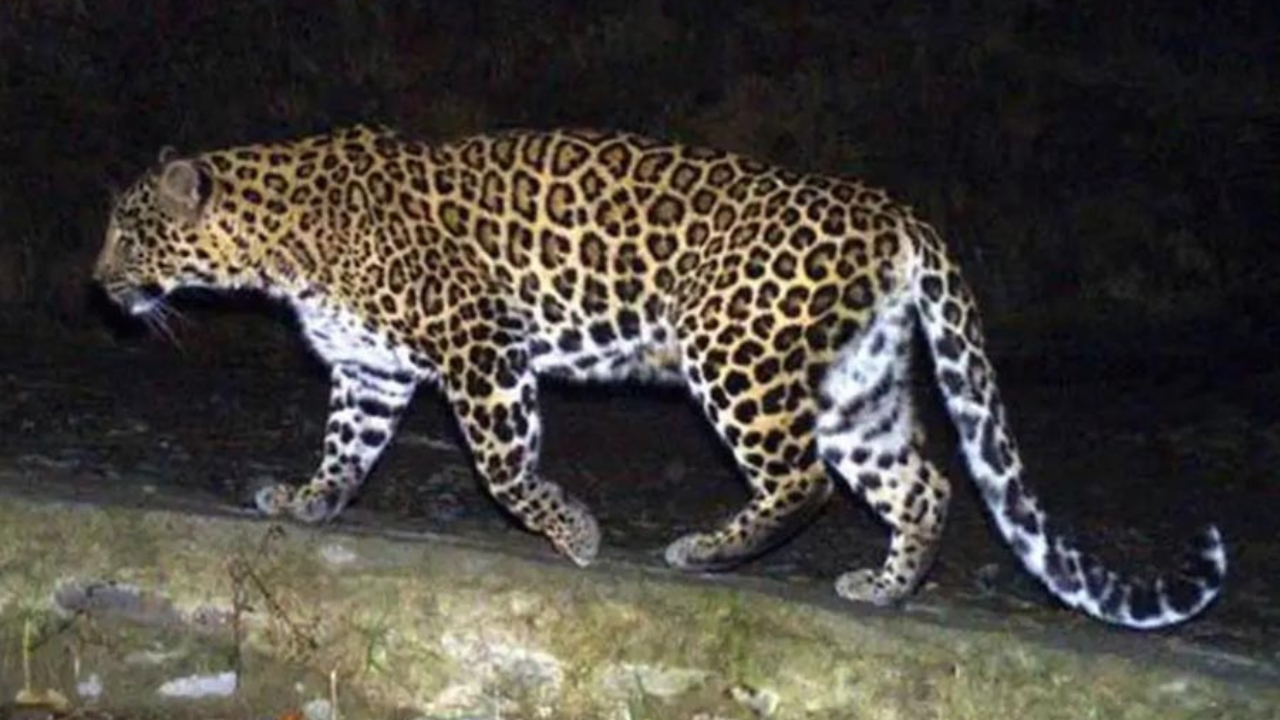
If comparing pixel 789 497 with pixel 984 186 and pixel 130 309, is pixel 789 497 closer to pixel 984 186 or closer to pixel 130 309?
pixel 130 309

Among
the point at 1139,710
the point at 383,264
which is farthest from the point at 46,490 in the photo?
the point at 1139,710

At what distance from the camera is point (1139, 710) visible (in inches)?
285

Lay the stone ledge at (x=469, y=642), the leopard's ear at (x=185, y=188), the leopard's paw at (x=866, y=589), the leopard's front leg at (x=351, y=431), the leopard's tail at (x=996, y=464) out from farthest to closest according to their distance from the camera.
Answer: the leopard's front leg at (x=351, y=431), the leopard's ear at (x=185, y=188), the leopard's paw at (x=866, y=589), the leopard's tail at (x=996, y=464), the stone ledge at (x=469, y=642)

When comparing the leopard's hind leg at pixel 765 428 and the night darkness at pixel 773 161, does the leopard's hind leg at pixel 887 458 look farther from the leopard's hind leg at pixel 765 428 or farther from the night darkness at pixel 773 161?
the night darkness at pixel 773 161

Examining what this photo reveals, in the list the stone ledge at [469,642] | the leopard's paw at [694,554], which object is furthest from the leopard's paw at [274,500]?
the leopard's paw at [694,554]

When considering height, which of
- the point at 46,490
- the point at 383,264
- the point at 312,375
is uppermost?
the point at 383,264

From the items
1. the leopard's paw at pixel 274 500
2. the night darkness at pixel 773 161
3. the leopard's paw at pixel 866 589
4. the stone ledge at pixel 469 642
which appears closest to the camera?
the stone ledge at pixel 469 642

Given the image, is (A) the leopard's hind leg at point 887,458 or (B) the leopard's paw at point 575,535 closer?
(A) the leopard's hind leg at point 887,458

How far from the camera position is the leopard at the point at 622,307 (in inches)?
Result: 307

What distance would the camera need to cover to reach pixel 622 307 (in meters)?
8.30

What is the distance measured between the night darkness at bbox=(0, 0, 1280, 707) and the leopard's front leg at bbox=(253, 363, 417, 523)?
0.92m

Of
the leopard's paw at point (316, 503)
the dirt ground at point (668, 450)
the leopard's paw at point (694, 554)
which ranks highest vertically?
the leopard's paw at point (694, 554)

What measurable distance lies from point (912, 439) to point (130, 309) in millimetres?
2542

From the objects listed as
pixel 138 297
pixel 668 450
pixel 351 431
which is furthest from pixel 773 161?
pixel 138 297
